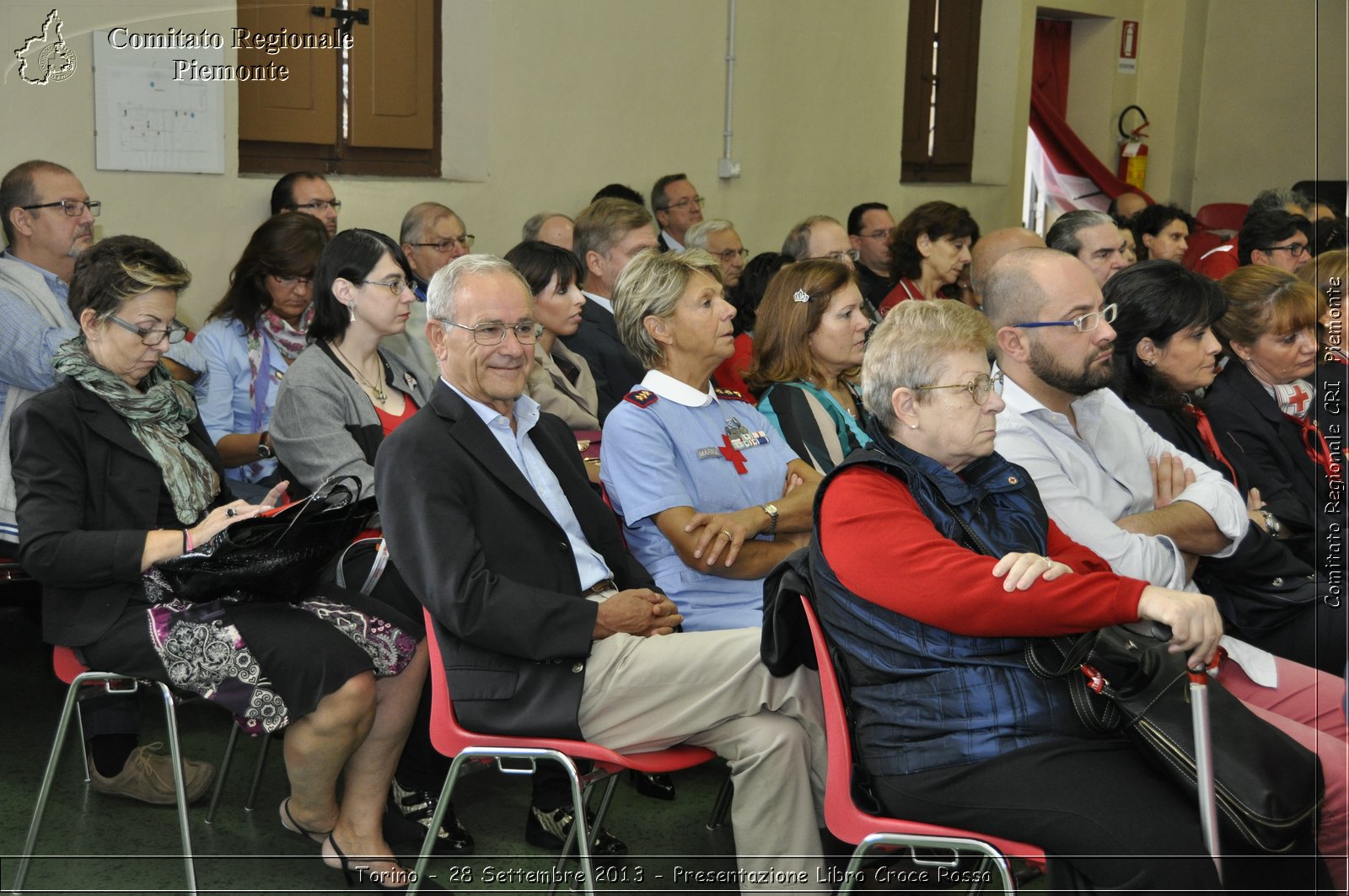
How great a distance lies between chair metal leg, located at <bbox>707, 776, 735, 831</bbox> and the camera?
3004 mm

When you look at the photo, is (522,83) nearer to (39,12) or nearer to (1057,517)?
(39,12)

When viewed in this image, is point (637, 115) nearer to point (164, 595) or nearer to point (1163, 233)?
point (1163, 233)

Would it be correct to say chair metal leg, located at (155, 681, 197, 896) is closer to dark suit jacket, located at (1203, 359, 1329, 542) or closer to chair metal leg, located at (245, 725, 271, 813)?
chair metal leg, located at (245, 725, 271, 813)

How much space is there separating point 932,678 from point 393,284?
1967mm

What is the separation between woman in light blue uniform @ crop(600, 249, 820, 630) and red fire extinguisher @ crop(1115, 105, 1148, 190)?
9068mm

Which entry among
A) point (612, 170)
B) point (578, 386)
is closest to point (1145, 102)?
point (612, 170)

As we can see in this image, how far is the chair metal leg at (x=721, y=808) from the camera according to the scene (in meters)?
3.00

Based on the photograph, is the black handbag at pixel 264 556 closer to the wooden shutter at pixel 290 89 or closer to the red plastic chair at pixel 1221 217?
the wooden shutter at pixel 290 89

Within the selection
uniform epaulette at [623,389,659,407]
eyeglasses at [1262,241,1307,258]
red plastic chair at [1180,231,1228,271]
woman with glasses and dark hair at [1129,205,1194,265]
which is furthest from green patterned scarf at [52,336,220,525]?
red plastic chair at [1180,231,1228,271]

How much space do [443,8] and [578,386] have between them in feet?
8.84

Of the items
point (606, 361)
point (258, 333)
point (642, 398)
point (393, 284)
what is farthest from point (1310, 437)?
point (258, 333)

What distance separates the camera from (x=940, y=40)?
968 cm

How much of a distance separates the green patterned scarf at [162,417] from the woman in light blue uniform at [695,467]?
0.90 meters

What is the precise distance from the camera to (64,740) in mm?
2531
